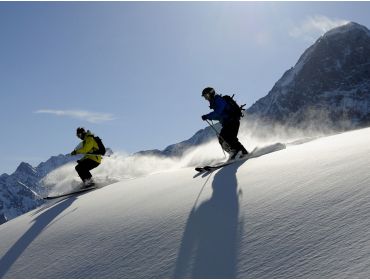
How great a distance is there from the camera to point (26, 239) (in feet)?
23.2

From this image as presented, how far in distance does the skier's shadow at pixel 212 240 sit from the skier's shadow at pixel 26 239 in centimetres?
260

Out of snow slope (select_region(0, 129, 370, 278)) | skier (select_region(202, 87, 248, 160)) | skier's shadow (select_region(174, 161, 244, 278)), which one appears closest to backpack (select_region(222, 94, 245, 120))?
skier (select_region(202, 87, 248, 160))

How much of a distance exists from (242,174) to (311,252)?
4.22 metres

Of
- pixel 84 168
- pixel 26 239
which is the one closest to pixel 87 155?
pixel 84 168

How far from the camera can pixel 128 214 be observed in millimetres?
6664

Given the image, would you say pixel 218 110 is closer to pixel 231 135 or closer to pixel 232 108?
pixel 232 108

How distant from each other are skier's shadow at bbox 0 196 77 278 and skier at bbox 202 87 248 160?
14.8ft

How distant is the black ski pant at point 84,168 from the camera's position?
14438mm

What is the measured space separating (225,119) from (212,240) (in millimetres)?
7240

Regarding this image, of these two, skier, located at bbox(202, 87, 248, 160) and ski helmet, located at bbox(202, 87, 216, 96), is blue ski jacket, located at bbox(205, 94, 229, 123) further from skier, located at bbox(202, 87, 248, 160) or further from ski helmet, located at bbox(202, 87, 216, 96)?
ski helmet, located at bbox(202, 87, 216, 96)

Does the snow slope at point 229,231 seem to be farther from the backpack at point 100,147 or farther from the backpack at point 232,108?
the backpack at point 100,147

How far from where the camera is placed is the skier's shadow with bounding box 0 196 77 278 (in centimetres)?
596

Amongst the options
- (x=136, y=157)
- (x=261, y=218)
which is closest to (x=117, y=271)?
(x=261, y=218)

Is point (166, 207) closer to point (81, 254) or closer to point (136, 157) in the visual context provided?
point (81, 254)
